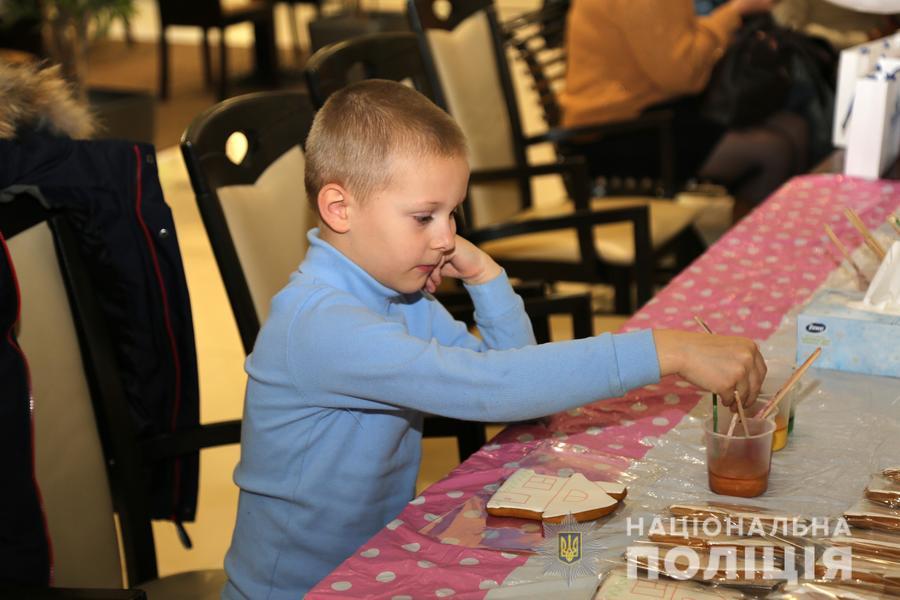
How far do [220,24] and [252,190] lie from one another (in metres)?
5.07

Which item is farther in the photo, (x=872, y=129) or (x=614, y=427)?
(x=872, y=129)

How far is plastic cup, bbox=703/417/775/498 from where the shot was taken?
3.80 ft

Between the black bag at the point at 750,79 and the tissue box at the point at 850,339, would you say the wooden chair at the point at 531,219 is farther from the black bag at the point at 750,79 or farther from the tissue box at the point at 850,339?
the tissue box at the point at 850,339

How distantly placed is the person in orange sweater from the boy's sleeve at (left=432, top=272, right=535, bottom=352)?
206cm

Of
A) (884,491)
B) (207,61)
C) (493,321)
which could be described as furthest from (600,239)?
(207,61)

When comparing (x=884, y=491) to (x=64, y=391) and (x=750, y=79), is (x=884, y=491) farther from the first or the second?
(x=750, y=79)

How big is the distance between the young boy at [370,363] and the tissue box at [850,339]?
0.31 m

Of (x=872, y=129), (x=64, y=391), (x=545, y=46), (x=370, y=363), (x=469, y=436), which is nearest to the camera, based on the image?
(x=370, y=363)

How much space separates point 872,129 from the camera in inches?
90.1

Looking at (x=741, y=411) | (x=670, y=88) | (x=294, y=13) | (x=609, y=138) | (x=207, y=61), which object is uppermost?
(x=741, y=411)

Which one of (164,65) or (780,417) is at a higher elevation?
(780,417)

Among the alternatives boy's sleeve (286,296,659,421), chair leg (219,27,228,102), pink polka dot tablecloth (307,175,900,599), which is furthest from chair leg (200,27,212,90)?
boy's sleeve (286,296,659,421)

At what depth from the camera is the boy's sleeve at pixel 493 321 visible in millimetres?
1512

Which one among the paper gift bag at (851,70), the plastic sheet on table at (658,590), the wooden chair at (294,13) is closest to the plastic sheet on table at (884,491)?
the plastic sheet on table at (658,590)
